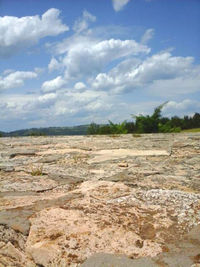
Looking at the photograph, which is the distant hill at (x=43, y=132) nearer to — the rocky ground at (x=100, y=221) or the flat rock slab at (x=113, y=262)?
the rocky ground at (x=100, y=221)

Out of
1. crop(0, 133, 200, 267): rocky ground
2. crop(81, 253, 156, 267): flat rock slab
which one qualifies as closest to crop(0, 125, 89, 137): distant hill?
crop(0, 133, 200, 267): rocky ground

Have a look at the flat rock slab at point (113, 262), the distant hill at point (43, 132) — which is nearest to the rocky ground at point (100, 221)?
the flat rock slab at point (113, 262)

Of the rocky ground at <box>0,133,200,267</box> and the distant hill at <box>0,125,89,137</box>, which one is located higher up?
the distant hill at <box>0,125,89,137</box>

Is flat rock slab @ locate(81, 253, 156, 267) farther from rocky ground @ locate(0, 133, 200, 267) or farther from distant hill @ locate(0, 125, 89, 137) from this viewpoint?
distant hill @ locate(0, 125, 89, 137)

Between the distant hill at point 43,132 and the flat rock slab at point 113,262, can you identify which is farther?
the distant hill at point 43,132

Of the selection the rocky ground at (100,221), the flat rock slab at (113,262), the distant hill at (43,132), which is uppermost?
the distant hill at (43,132)

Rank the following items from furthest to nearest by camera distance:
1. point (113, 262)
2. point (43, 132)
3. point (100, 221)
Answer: point (43, 132), point (100, 221), point (113, 262)

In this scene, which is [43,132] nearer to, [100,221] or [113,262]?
[100,221]

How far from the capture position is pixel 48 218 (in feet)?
4.56

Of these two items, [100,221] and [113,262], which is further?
[100,221]

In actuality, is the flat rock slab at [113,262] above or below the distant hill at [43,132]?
below

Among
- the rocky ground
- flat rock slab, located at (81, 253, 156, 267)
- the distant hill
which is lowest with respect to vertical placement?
flat rock slab, located at (81, 253, 156, 267)

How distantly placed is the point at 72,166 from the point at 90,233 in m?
1.74

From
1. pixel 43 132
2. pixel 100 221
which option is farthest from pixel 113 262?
pixel 43 132
